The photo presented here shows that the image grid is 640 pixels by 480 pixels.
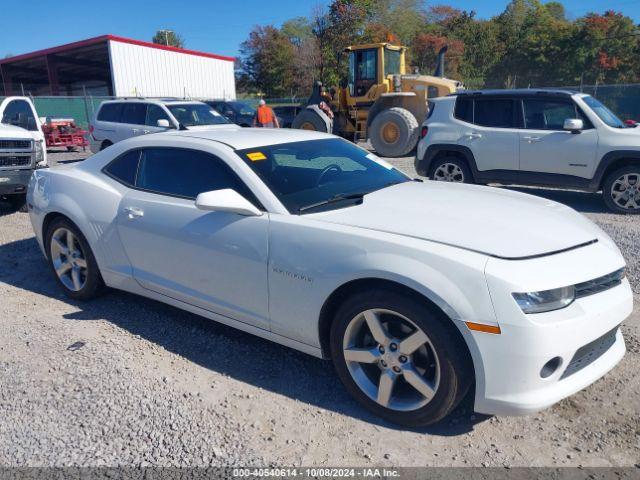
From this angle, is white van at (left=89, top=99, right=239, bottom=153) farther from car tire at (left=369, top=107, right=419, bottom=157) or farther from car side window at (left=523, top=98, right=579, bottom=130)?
car side window at (left=523, top=98, right=579, bottom=130)

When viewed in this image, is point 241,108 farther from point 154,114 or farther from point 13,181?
point 13,181

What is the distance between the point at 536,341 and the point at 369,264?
0.85m

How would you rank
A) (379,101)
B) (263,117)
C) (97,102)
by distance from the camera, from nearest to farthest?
(379,101) < (263,117) < (97,102)

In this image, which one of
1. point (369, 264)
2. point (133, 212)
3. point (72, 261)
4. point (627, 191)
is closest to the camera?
point (369, 264)

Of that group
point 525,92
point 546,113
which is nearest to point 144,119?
point 525,92

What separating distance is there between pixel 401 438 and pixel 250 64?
56.1 m

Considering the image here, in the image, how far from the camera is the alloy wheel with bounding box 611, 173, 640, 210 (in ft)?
23.4

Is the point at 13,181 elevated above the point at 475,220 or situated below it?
below

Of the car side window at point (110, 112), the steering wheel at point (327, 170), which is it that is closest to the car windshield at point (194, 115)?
the car side window at point (110, 112)

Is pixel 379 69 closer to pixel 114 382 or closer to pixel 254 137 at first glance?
pixel 254 137

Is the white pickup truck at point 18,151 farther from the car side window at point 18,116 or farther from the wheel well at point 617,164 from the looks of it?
the wheel well at point 617,164

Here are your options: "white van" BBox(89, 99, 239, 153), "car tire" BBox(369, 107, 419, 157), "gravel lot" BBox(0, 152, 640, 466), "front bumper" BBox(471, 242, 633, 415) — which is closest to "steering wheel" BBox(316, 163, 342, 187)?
"gravel lot" BBox(0, 152, 640, 466)

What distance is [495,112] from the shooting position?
26.8 feet

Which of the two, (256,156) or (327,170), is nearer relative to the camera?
(256,156)
